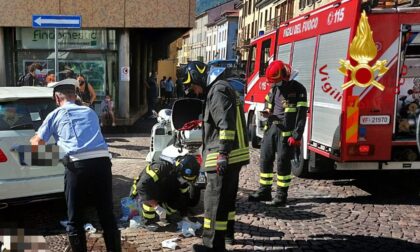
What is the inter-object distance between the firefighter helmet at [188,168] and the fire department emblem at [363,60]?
2325mm

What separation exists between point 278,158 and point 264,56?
15.7 ft

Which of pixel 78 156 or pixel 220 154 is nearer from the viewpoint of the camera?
pixel 78 156

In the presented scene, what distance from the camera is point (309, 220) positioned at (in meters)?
5.55

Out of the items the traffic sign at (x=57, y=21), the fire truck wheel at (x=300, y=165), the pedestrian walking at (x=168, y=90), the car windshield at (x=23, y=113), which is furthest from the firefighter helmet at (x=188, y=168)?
the pedestrian walking at (x=168, y=90)

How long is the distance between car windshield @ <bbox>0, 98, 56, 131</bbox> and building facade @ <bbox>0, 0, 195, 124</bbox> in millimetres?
7953

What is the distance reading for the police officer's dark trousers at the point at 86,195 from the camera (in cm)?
387

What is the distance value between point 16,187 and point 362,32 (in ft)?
14.7

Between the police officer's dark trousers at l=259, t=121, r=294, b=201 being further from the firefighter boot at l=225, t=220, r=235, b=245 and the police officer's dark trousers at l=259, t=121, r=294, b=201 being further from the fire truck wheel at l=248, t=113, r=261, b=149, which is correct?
the fire truck wheel at l=248, t=113, r=261, b=149

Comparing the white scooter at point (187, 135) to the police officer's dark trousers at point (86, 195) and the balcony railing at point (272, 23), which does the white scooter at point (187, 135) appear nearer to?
the police officer's dark trousers at point (86, 195)

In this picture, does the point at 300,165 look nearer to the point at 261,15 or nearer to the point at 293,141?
the point at 293,141

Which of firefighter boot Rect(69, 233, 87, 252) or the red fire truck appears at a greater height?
the red fire truck

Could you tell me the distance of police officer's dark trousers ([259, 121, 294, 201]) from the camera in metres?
6.20

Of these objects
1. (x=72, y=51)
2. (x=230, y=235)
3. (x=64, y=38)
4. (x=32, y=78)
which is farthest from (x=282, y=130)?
(x=64, y=38)

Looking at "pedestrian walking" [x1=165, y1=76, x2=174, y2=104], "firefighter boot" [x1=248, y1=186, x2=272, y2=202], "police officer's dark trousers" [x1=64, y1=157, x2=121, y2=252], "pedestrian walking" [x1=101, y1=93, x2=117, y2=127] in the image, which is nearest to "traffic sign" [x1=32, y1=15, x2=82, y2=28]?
"pedestrian walking" [x1=101, y1=93, x2=117, y2=127]
